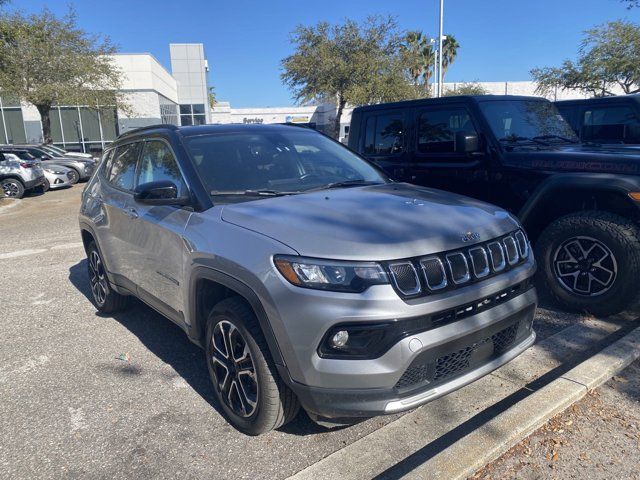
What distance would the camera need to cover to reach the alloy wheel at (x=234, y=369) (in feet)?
8.95

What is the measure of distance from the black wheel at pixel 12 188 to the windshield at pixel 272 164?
14052 mm

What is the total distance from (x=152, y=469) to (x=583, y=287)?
3.69 meters

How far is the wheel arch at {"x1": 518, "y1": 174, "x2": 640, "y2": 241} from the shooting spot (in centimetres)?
406

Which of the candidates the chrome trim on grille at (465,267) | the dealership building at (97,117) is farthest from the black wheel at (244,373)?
the dealership building at (97,117)

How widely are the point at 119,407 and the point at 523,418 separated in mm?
2452

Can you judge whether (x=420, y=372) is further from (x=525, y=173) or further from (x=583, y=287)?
(x=525, y=173)

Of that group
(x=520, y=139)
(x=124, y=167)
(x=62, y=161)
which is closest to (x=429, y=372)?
(x=124, y=167)

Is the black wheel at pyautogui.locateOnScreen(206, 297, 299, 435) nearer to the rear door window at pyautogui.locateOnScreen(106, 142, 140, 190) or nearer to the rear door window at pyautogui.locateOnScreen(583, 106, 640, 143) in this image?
the rear door window at pyautogui.locateOnScreen(106, 142, 140, 190)

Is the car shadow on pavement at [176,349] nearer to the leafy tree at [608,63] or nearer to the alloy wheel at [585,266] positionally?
the alloy wheel at [585,266]

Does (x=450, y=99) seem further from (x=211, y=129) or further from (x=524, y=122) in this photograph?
(x=211, y=129)

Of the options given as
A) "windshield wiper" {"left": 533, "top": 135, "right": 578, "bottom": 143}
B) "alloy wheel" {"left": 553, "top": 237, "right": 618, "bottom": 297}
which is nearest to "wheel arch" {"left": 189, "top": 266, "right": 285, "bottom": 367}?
"alloy wheel" {"left": 553, "top": 237, "right": 618, "bottom": 297}

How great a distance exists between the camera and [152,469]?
264 centimetres

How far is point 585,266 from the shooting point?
4.33m

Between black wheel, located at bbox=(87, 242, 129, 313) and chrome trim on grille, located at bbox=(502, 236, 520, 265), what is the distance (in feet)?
11.5
